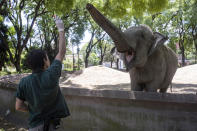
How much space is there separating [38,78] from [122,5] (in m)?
6.21

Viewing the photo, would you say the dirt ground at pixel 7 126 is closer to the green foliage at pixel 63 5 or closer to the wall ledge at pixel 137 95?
the wall ledge at pixel 137 95

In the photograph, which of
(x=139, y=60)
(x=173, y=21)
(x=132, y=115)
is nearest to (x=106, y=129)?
(x=132, y=115)

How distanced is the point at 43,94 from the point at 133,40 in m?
1.75

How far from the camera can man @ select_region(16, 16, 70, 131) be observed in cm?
228

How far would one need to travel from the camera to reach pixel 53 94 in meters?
2.31

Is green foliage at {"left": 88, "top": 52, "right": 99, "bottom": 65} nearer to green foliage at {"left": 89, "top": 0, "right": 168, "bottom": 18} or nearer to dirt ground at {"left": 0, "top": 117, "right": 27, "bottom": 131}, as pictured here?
green foliage at {"left": 89, "top": 0, "right": 168, "bottom": 18}

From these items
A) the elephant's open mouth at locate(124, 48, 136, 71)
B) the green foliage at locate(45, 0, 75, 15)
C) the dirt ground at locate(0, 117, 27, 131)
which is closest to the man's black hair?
the elephant's open mouth at locate(124, 48, 136, 71)

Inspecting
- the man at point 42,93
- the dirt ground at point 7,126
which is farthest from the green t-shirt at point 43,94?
the dirt ground at point 7,126

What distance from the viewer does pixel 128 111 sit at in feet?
13.0

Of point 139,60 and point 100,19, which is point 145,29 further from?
point 100,19

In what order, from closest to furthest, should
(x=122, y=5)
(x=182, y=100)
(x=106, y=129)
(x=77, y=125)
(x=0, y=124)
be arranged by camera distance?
(x=182, y=100)
(x=106, y=129)
(x=77, y=125)
(x=0, y=124)
(x=122, y=5)

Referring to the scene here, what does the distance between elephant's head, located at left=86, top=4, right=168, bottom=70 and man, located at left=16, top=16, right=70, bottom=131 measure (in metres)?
0.91

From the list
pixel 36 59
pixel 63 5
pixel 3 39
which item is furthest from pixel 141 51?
pixel 3 39

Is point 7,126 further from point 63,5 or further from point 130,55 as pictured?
point 63,5
